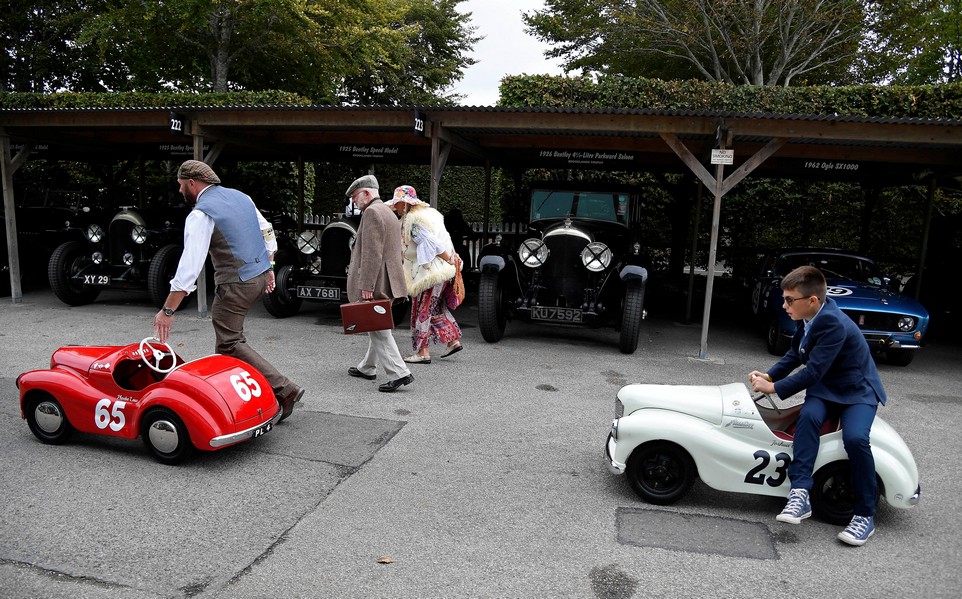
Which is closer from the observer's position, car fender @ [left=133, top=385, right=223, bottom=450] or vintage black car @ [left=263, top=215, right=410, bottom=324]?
car fender @ [left=133, top=385, right=223, bottom=450]

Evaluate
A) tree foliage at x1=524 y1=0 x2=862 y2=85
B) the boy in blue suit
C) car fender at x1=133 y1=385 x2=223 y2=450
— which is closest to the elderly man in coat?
car fender at x1=133 y1=385 x2=223 y2=450

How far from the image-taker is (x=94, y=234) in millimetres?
9742

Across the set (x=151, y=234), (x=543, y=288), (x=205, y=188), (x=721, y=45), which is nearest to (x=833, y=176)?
(x=543, y=288)

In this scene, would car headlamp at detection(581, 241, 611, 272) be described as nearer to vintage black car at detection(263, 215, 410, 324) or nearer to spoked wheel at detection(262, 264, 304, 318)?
vintage black car at detection(263, 215, 410, 324)

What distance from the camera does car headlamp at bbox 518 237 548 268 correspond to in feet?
24.8

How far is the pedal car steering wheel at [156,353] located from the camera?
383cm

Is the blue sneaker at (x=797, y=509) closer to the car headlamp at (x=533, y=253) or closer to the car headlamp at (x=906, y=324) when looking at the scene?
the car headlamp at (x=533, y=253)

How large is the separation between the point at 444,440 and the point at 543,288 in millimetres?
3623

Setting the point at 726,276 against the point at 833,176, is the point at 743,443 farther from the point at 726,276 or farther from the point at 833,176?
the point at 726,276

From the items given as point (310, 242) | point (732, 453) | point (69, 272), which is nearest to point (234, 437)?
point (732, 453)

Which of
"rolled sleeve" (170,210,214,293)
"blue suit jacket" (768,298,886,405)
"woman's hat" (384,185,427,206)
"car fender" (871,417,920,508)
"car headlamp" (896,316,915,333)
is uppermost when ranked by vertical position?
"woman's hat" (384,185,427,206)

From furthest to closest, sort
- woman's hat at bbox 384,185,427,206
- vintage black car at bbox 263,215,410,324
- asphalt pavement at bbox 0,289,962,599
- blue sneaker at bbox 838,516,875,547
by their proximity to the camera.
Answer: vintage black car at bbox 263,215,410,324, woman's hat at bbox 384,185,427,206, blue sneaker at bbox 838,516,875,547, asphalt pavement at bbox 0,289,962,599

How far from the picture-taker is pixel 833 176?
10.2 m

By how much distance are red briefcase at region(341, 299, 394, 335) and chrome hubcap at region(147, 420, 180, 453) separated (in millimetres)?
1575
